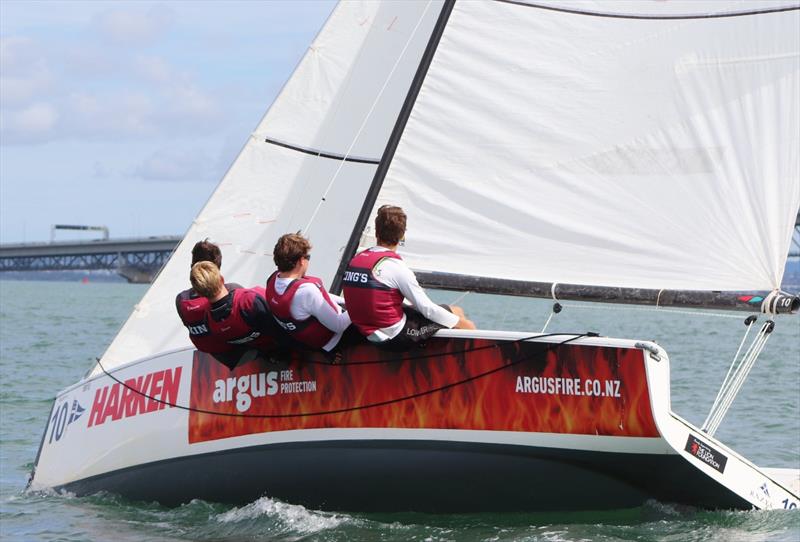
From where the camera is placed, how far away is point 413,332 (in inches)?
267

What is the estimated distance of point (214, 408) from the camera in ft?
24.8

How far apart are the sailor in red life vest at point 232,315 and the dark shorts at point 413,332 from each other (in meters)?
0.75

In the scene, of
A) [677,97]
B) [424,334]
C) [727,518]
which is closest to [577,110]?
[677,97]

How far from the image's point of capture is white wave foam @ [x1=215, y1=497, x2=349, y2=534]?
7.06 metres

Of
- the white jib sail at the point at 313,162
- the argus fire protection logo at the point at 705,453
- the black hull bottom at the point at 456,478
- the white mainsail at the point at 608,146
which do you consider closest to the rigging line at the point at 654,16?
the white mainsail at the point at 608,146

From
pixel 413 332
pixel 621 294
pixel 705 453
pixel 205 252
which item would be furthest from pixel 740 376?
pixel 205 252

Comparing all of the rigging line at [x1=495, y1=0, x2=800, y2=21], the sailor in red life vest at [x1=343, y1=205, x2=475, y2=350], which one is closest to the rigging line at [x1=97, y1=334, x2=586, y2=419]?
the sailor in red life vest at [x1=343, y1=205, x2=475, y2=350]

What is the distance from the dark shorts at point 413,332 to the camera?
6770 mm

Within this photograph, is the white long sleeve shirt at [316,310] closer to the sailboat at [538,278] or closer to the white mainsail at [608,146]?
the sailboat at [538,278]

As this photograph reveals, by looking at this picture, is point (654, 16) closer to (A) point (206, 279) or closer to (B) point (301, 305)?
(B) point (301, 305)

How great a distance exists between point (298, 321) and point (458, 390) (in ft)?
3.22

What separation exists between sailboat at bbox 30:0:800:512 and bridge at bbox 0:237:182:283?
6815cm

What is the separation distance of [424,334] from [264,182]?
9.49 ft

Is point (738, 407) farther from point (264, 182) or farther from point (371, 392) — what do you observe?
point (371, 392)
